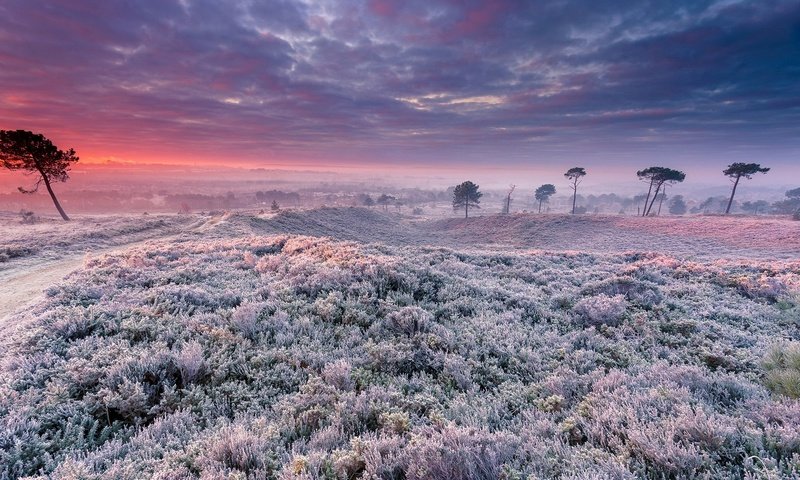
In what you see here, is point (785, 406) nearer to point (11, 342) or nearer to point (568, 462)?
point (568, 462)

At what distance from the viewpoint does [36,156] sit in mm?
41844

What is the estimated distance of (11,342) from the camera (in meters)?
6.41

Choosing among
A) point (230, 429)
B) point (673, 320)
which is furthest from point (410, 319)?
point (673, 320)

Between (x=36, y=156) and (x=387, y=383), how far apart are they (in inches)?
2274

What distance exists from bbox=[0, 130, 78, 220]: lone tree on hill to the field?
144ft

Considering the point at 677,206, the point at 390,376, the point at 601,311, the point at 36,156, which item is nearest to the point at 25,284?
the point at 390,376

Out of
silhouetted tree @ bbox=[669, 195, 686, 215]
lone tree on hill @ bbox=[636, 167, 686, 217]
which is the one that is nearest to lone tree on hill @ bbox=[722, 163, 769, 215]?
lone tree on hill @ bbox=[636, 167, 686, 217]

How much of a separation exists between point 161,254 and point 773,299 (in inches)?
863

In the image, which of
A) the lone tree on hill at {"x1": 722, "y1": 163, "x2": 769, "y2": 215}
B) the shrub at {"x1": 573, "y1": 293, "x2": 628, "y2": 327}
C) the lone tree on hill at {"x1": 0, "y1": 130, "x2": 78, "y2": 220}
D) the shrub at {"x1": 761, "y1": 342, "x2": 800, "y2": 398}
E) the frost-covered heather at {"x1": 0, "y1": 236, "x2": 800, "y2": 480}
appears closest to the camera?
the frost-covered heather at {"x1": 0, "y1": 236, "x2": 800, "y2": 480}

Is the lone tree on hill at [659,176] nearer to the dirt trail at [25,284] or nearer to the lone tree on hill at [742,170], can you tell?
the lone tree on hill at [742,170]

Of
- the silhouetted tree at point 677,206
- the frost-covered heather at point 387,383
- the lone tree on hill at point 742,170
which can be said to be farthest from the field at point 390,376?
the silhouetted tree at point 677,206

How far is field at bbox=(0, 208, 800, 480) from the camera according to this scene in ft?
12.0

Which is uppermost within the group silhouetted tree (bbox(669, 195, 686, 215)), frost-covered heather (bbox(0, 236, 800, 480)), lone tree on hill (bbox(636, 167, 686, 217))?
lone tree on hill (bbox(636, 167, 686, 217))

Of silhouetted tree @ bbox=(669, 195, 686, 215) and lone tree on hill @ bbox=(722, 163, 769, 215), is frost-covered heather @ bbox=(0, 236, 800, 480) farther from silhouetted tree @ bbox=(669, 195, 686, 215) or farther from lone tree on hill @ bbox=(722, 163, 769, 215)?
silhouetted tree @ bbox=(669, 195, 686, 215)
